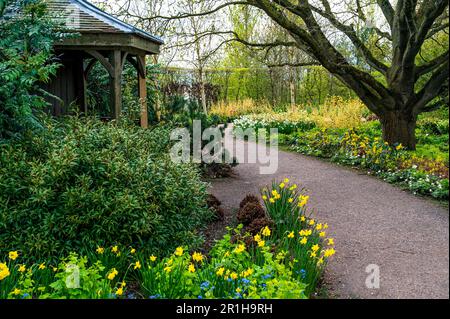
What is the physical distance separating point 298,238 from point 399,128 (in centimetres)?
450

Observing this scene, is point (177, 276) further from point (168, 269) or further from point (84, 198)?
point (84, 198)

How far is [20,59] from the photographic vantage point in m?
4.16

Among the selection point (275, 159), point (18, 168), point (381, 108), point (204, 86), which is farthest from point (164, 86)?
point (18, 168)

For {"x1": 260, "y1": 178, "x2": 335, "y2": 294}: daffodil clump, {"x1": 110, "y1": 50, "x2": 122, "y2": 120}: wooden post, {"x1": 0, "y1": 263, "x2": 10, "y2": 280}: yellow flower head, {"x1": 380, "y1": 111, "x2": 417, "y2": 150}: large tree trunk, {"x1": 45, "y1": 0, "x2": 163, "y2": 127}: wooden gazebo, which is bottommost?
{"x1": 260, "y1": 178, "x2": 335, "y2": 294}: daffodil clump

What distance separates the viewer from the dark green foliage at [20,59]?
3.95 m

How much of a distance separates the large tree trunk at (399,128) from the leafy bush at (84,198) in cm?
458

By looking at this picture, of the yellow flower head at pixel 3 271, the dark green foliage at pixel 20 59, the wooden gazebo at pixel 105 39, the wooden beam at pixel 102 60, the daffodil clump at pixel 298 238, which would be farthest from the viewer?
the wooden beam at pixel 102 60

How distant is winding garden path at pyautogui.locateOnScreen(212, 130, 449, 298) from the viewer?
1598 mm

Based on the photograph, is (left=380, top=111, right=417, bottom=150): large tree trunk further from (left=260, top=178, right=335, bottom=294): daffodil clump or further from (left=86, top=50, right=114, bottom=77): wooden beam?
(left=86, top=50, right=114, bottom=77): wooden beam

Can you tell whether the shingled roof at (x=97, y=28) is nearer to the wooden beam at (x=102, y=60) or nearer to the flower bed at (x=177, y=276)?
the wooden beam at (x=102, y=60)

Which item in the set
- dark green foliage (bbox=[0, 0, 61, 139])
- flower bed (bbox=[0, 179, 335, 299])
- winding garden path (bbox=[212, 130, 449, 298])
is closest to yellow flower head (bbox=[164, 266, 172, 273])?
flower bed (bbox=[0, 179, 335, 299])

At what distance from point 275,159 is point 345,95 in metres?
8.23

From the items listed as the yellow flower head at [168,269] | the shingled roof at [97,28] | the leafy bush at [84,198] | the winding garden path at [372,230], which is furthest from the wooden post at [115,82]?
the yellow flower head at [168,269]

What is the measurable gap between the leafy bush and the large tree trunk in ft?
15.0
